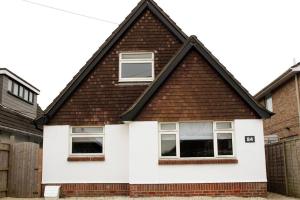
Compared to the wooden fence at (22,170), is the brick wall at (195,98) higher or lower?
higher

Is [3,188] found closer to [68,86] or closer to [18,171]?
[18,171]

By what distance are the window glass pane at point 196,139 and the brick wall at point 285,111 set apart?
23.7ft

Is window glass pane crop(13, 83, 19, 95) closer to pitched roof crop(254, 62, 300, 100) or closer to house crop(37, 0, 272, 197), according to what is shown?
house crop(37, 0, 272, 197)

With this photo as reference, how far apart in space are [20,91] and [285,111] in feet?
56.3

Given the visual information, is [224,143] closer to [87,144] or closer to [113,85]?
[113,85]

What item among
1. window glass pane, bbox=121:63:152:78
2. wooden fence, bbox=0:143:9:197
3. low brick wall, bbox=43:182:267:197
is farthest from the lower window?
wooden fence, bbox=0:143:9:197

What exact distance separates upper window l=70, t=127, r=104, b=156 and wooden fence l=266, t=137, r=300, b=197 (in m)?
6.77

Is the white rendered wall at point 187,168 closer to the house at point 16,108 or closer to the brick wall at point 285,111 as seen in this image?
the brick wall at point 285,111

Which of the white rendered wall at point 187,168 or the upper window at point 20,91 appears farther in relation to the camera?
the upper window at point 20,91

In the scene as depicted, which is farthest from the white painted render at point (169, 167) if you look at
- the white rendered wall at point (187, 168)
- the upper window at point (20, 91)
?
the upper window at point (20, 91)

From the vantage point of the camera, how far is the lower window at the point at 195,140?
14.7 metres

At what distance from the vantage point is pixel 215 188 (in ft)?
47.3

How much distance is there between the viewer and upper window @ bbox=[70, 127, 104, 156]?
15.7 metres

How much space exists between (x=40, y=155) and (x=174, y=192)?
5.35m
